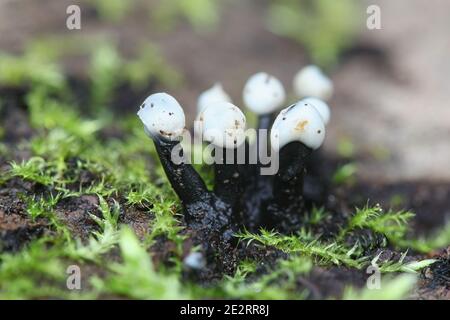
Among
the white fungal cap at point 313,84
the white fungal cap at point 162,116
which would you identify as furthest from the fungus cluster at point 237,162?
the white fungal cap at point 313,84

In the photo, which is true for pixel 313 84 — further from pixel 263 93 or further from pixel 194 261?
pixel 194 261

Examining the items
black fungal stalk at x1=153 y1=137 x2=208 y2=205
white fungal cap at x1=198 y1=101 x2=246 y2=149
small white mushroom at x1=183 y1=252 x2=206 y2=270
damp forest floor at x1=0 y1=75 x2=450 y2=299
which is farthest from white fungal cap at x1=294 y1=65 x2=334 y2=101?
small white mushroom at x1=183 y1=252 x2=206 y2=270

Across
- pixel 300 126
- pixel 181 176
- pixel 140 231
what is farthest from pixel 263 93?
pixel 140 231

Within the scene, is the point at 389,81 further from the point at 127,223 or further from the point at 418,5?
the point at 127,223

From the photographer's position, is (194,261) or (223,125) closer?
(194,261)

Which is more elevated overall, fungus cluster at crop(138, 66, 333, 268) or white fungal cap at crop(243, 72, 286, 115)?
white fungal cap at crop(243, 72, 286, 115)

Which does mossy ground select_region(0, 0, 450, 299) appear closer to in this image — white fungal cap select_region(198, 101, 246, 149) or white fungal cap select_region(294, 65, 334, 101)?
white fungal cap select_region(198, 101, 246, 149)
